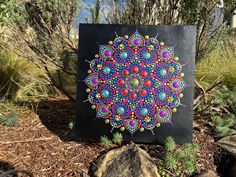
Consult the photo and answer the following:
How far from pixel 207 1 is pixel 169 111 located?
1356mm

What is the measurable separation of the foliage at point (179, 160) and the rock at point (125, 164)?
12cm

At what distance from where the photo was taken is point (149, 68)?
334 centimetres

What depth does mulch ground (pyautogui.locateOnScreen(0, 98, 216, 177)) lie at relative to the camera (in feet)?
10.3

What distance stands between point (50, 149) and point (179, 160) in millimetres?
1205

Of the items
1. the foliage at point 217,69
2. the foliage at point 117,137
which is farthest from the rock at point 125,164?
the foliage at point 217,69

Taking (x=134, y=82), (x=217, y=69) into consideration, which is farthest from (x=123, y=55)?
(x=217, y=69)

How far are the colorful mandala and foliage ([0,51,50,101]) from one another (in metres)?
1.75

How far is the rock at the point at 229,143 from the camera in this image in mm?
3584

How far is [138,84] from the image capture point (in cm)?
334

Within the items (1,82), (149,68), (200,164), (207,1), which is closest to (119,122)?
(149,68)

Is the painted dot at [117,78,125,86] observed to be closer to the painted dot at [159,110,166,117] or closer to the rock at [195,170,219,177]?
the painted dot at [159,110,166,117]

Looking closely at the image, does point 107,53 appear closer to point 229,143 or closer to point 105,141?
point 105,141

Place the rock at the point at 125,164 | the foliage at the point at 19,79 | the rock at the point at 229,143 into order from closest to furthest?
1. the rock at the point at 125,164
2. the rock at the point at 229,143
3. the foliage at the point at 19,79

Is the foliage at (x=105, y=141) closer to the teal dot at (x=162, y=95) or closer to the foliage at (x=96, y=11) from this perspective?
the teal dot at (x=162, y=95)
